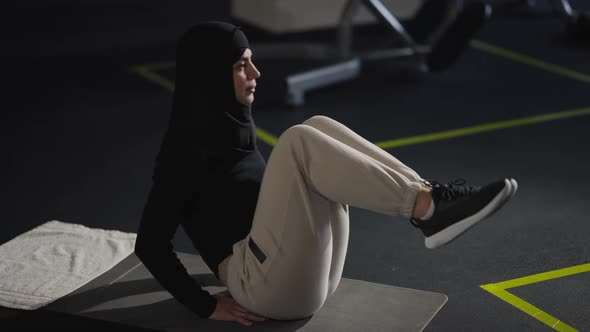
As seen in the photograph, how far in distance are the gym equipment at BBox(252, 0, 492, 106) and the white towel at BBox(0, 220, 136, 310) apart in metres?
2.23

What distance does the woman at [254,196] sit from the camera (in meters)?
2.54

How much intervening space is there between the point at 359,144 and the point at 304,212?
0.27m

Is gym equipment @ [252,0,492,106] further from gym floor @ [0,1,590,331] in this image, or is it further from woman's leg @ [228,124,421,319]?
woman's leg @ [228,124,421,319]

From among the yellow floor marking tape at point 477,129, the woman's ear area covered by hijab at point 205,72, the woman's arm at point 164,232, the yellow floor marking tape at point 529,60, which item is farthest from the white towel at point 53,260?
the yellow floor marking tape at point 529,60

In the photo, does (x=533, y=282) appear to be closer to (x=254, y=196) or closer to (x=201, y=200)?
(x=254, y=196)

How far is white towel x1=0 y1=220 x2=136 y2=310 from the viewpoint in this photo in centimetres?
316

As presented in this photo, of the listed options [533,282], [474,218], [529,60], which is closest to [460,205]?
[474,218]

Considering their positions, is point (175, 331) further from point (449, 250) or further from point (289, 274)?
point (449, 250)

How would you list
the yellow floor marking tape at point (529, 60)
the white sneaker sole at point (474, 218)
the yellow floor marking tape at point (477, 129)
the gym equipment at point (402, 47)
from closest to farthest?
the white sneaker sole at point (474, 218)
the yellow floor marking tape at point (477, 129)
the gym equipment at point (402, 47)
the yellow floor marking tape at point (529, 60)

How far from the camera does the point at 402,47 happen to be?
640 cm

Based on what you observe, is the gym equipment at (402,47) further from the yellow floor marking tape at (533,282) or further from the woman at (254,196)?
the woman at (254,196)

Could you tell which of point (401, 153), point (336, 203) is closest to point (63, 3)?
point (401, 153)

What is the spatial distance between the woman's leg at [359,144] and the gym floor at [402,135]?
67 cm

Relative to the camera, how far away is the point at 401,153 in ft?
15.7
